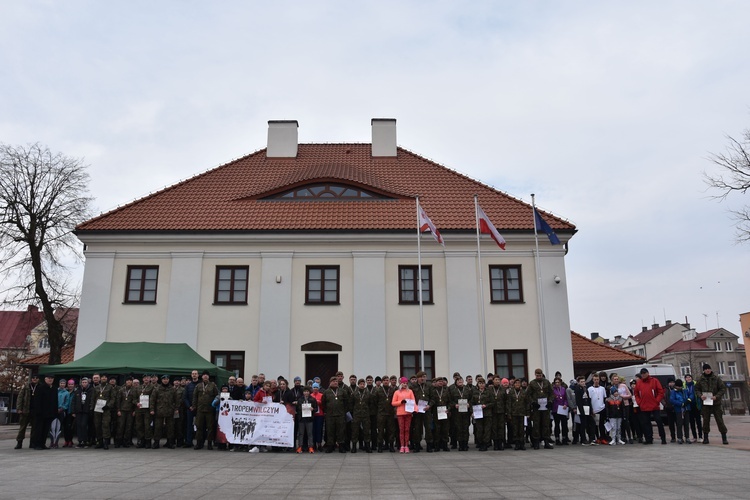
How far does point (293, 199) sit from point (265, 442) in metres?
11.2

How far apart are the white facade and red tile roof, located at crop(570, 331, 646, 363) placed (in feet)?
11.4

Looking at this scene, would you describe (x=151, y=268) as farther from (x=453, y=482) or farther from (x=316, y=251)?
(x=453, y=482)

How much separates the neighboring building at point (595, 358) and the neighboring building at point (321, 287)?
3413mm

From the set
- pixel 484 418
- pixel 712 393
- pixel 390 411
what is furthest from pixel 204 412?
pixel 712 393

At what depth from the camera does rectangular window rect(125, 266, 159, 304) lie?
70.5 feet

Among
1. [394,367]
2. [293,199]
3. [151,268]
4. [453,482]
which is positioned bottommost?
[453,482]

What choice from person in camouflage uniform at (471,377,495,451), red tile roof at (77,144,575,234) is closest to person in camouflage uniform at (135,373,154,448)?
red tile roof at (77,144,575,234)

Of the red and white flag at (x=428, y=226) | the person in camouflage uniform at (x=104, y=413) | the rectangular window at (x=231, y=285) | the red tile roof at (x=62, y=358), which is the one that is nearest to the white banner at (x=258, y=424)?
the person in camouflage uniform at (x=104, y=413)

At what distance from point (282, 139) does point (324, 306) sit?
9.68m

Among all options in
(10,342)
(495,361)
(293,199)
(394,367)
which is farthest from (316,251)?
(10,342)

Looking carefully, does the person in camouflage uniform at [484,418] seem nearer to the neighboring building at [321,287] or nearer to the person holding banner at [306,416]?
the person holding banner at [306,416]

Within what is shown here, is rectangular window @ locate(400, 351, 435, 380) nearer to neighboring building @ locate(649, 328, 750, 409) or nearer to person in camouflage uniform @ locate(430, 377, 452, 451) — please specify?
person in camouflage uniform @ locate(430, 377, 452, 451)

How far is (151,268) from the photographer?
21906mm

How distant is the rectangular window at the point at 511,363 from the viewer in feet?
68.9
